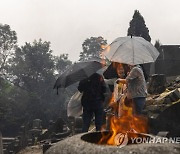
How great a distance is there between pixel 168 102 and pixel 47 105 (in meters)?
34.7

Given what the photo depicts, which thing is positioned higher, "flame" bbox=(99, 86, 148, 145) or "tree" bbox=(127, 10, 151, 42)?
"tree" bbox=(127, 10, 151, 42)

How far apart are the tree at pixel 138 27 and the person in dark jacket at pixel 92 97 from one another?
1098 inches

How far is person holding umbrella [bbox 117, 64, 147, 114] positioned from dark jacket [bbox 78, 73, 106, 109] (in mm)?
981

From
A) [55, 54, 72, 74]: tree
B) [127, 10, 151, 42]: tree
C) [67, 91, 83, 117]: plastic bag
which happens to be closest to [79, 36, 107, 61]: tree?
[55, 54, 72, 74]: tree

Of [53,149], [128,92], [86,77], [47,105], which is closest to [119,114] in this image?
[128,92]

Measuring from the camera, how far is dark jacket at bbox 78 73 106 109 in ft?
23.1

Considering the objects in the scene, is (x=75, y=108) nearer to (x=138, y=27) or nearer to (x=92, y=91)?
(x=92, y=91)

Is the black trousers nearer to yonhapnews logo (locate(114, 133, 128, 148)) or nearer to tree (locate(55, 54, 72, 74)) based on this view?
yonhapnews logo (locate(114, 133, 128, 148))

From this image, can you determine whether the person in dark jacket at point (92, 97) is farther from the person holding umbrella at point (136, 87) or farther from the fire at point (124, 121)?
the person holding umbrella at point (136, 87)

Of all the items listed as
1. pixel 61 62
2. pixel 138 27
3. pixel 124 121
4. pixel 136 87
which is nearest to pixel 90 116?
pixel 136 87

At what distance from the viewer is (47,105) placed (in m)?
42.6

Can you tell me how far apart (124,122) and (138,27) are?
30.4m

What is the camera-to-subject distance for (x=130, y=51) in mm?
6320

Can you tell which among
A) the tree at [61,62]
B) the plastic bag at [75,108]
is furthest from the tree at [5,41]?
the plastic bag at [75,108]
